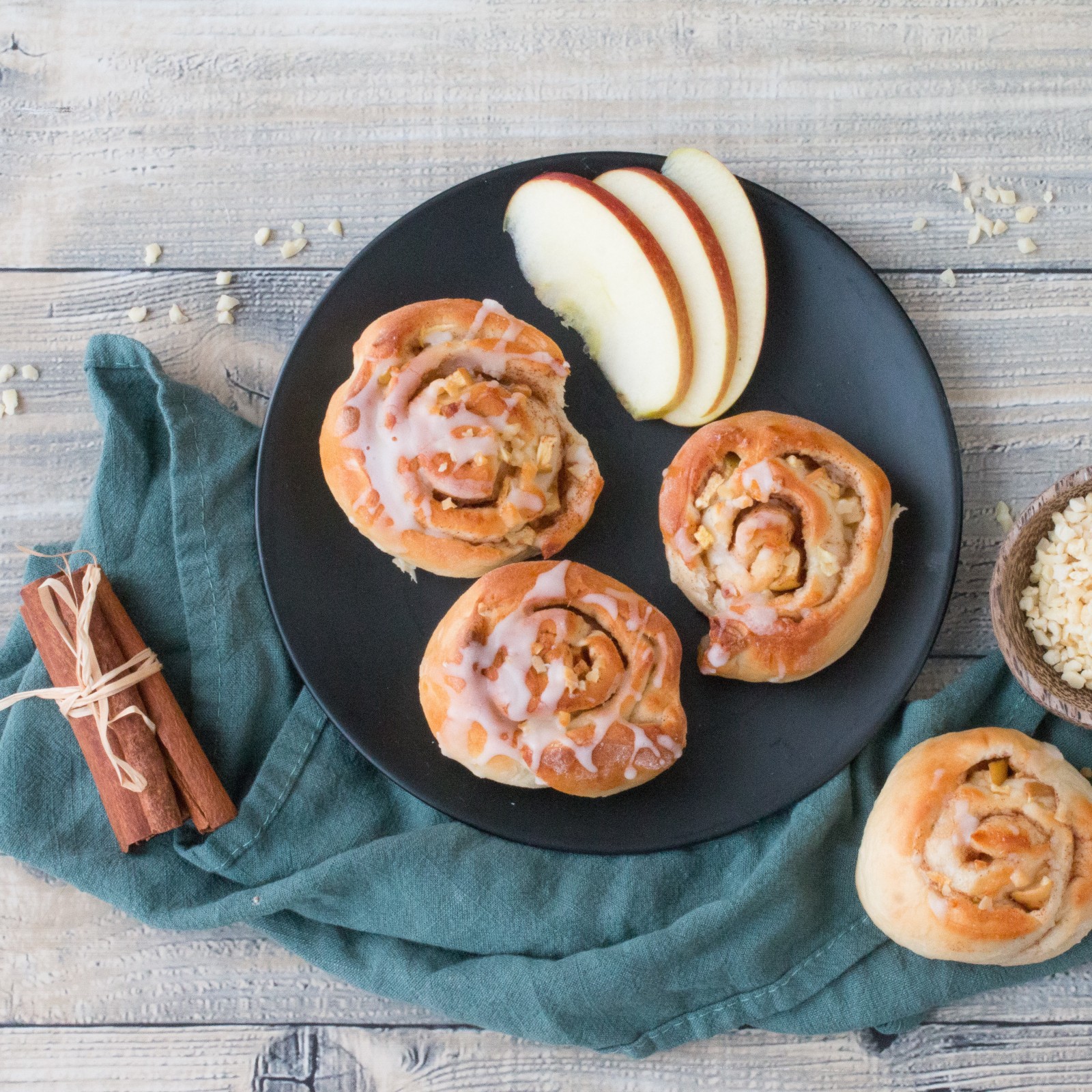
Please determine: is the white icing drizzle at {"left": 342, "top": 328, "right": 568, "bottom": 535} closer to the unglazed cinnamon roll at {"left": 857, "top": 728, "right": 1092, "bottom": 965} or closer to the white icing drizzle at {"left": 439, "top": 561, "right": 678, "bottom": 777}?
the white icing drizzle at {"left": 439, "top": 561, "right": 678, "bottom": 777}

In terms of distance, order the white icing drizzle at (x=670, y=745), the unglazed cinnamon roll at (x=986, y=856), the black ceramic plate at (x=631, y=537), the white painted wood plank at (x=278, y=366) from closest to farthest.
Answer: the unglazed cinnamon roll at (x=986, y=856) → the white icing drizzle at (x=670, y=745) → the black ceramic plate at (x=631, y=537) → the white painted wood plank at (x=278, y=366)

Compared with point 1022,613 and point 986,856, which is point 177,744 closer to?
point 986,856

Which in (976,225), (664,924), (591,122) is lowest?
(664,924)

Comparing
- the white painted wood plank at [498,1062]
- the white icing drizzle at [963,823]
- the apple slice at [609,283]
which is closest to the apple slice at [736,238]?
the apple slice at [609,283]

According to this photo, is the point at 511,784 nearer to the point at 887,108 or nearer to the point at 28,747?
the point at 28,747

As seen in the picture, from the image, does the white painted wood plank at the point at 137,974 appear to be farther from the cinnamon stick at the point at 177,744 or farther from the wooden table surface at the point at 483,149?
the wooden table surface at the point at 483,149

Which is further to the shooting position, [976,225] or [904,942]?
[976,225]

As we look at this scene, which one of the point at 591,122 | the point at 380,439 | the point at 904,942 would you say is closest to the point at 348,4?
the point at 591,122
